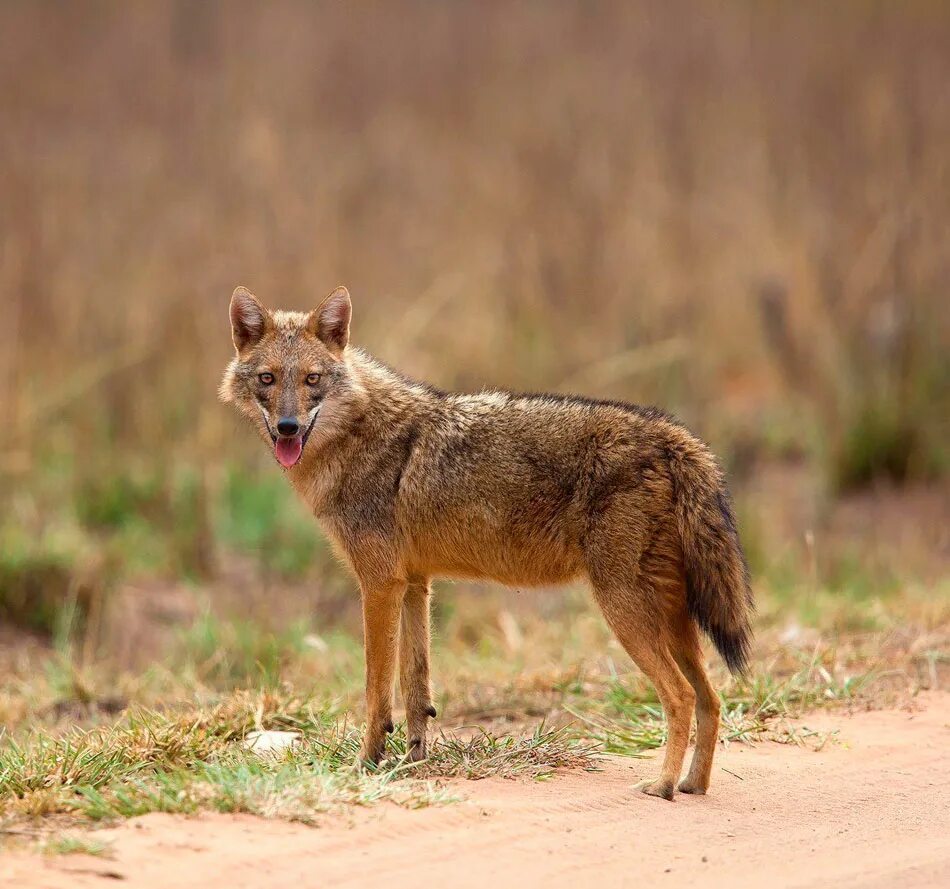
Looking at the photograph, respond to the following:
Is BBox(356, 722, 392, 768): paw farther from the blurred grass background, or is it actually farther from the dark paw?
the blurred grass background

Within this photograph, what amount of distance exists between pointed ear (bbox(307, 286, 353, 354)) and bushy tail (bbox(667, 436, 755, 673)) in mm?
1750

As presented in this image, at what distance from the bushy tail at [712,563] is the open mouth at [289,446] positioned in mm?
1609

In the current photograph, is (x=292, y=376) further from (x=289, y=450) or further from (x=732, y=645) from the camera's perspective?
(x=732, y=645)

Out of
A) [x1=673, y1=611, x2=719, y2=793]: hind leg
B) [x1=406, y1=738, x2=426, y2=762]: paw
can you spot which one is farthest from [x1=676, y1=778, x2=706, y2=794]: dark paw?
[x1=406, y1=738, x2=426, y2=762]: paw

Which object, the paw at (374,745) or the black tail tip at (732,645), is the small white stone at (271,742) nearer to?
the paw at (374,745)

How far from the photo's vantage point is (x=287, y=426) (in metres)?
6.19

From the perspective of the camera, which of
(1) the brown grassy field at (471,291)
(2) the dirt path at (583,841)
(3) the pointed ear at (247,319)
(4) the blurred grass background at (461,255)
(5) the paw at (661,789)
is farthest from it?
(4) the blurred grass background at (461,255)

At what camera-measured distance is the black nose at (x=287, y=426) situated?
6.19m

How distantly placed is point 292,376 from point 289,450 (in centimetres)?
34

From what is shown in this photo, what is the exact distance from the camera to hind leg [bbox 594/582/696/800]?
5.70 metres

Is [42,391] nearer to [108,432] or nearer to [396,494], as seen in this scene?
[108,432]

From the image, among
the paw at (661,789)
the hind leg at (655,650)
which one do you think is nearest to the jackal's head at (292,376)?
the hind leg at (655,650)

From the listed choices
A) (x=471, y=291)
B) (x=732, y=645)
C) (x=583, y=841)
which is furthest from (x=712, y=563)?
(x=471, y=291)

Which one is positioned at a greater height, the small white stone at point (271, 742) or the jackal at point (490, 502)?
the jackal at point (490, 502)
